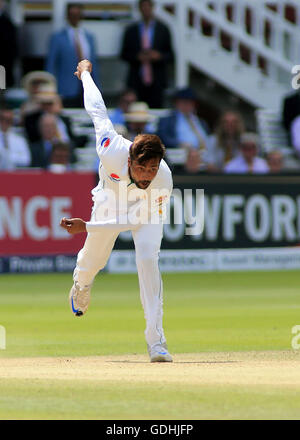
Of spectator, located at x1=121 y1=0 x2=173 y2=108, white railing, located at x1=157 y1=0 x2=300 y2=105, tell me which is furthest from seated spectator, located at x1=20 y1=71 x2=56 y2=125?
white railing, located at x1=157 y1=0 x2=300 y2=105

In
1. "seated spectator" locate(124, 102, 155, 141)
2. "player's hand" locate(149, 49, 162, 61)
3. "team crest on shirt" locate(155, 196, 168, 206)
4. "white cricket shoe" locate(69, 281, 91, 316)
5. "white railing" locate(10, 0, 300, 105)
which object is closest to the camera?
"team crest on shirt" locate(155, 196, 168, 206)

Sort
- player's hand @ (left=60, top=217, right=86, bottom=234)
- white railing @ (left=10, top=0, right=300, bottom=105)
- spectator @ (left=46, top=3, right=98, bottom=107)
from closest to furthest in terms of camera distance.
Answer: player's hand @ (left=60, top=217, right=86, bottom=234) < spectator @ (left=46, top=3, right=98, bottom=107) < white railing @ (left=10, top=0, right=300, bottom=105)

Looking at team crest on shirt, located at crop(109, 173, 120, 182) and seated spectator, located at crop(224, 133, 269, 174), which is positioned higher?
seated spectator, located at crop(224, 133, 269, 174)

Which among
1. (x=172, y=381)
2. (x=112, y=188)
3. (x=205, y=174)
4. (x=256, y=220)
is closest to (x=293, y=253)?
(x=256, y=220)

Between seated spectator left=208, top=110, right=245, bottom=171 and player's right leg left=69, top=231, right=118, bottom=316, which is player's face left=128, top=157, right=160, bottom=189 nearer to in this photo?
player's right leg left=69, top=231, right=118, bottom=316

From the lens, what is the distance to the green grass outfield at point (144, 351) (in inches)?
254

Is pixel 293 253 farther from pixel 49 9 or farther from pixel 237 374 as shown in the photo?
pixel 237 374

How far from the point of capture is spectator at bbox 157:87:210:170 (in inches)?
707

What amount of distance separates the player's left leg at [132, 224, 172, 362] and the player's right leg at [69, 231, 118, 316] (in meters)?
0.39

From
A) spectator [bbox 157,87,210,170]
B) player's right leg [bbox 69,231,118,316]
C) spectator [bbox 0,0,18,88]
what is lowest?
player's right leg [bbox 69,231,118,316]

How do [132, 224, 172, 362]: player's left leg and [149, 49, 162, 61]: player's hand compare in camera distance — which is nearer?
[132, 224, 172, 362]: player's left leg

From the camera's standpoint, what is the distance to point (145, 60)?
61.5ft

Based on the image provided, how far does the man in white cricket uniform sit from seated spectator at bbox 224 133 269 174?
9.08 metres

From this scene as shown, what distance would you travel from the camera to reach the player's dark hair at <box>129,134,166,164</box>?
7.98 m
